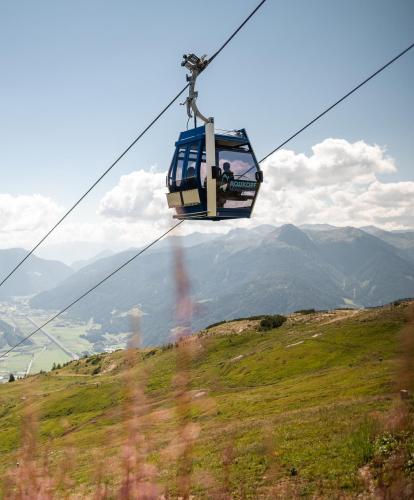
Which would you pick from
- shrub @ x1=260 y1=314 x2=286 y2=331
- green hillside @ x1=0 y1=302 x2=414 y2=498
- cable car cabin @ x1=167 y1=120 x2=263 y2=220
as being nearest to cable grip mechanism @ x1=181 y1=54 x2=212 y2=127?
cable car cabin @ x1=167 y1=120 x2=263 y2=220

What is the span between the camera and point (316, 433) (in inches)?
869

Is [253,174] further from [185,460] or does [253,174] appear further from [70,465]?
[70,465]

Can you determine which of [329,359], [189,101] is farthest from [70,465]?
[329,359]

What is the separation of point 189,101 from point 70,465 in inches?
1263

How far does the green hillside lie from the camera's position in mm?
17672

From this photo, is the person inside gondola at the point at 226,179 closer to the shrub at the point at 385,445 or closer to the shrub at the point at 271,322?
the shrub at the point at 385,445

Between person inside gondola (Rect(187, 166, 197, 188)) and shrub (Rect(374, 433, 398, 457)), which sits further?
person inside gondola (Rect(187, 166, 197, 188))

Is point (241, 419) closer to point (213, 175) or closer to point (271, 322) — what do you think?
point (213, 175)

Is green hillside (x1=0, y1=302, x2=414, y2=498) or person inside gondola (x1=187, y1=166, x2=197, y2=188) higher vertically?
person inside gondola (x1=187, y1=166, x2=197, y2=188)

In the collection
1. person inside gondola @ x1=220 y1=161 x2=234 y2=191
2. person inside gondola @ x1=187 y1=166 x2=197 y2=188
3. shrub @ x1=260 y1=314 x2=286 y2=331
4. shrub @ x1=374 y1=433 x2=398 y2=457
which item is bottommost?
shrub @ x1=374 y1=433 x2=398 y2=457

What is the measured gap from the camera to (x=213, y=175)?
51.9ft

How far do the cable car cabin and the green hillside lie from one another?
1122 centimetres

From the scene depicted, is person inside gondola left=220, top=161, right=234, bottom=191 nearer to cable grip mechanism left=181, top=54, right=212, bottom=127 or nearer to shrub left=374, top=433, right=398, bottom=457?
cable grip mechanism left=181, top=54, right=212, bottom=127

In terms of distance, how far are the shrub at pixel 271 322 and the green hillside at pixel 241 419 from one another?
2.19 metres
